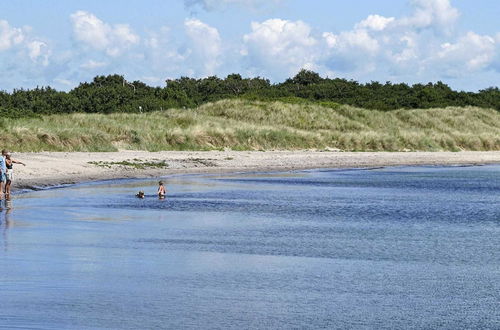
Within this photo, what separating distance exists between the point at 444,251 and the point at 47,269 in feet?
28.6

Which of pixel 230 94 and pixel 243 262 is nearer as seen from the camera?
pixel 243 262

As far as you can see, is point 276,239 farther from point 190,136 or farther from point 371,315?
point 190,136

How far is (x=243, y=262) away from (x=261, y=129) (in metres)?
47.2

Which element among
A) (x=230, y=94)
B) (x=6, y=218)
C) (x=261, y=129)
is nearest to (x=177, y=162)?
(x=261, y=129)

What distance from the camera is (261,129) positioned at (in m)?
64.1

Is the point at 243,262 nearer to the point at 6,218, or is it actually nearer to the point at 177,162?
the point at 6,218

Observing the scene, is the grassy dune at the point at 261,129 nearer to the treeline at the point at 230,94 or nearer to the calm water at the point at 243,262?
the treeline at the point at 230,94

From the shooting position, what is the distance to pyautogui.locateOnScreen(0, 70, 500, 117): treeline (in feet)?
280

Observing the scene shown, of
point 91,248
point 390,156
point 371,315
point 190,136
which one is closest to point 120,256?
point 91,248

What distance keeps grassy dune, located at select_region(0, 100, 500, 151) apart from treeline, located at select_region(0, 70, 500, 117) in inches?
301

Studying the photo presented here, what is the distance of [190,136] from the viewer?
57406 millimetres

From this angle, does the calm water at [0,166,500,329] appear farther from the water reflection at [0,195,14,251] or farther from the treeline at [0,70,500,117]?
the treeline at [0,70,500,117]

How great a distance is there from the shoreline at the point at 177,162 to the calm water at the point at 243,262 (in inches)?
158

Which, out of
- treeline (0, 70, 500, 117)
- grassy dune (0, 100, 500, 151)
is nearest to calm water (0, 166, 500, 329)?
grassy dune (0, 100, 500, 151)
